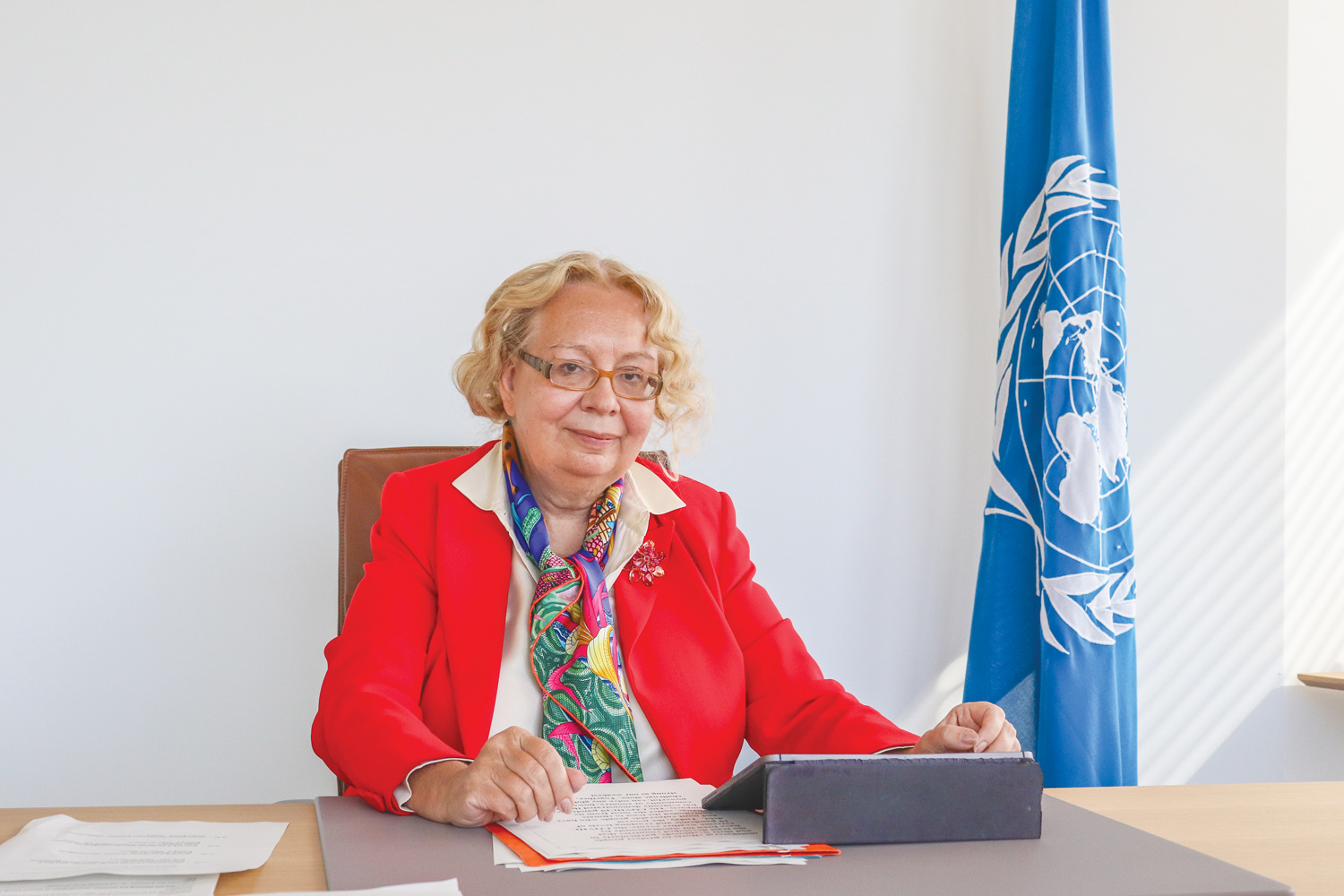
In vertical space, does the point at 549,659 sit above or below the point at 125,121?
below

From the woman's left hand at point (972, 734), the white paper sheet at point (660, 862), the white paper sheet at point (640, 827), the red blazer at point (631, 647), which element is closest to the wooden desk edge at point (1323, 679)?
the red blazer at point (631, 647)

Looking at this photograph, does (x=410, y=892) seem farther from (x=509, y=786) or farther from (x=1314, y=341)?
(x=1314, y=341)

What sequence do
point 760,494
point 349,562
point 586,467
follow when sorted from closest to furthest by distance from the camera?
1. point 586,467
2. point 349,562
3. point 760,494

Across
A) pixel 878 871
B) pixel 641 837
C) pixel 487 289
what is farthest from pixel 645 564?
pixel 487 289

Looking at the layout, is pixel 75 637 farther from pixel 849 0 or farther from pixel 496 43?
pixel 849 0

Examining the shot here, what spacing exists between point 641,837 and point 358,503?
0.98 metres

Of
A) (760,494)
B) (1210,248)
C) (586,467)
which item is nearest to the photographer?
(586,467)

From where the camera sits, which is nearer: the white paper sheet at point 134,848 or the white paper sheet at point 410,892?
the white paper sheet at point 410,892

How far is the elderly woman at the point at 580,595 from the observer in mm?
1382

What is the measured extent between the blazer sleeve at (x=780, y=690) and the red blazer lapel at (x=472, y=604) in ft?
1.20

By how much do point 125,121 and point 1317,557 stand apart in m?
3.07

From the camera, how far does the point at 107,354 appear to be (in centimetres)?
214

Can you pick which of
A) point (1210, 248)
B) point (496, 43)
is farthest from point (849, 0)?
point (1210, 248)

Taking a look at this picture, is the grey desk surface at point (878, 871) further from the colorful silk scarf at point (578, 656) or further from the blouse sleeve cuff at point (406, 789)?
the colorful silk scarf at point (578, 656)
